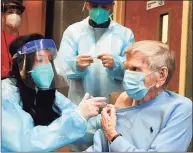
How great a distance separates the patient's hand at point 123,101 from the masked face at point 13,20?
0.68m

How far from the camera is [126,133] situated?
1332 mm

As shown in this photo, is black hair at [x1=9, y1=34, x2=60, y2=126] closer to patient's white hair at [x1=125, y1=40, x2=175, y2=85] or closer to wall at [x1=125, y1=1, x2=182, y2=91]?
patient's white hair at [x1=125, y1=40, x2=175, y2=85]

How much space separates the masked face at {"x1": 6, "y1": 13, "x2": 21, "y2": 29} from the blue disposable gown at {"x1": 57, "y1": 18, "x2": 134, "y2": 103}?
0.26 metres

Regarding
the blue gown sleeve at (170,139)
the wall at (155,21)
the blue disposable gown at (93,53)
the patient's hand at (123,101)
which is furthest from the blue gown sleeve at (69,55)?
the wall at (155,21)

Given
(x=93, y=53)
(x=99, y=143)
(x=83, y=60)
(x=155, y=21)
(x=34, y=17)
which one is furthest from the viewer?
(x=155, y=21)

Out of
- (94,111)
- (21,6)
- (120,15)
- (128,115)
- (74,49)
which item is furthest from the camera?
(120,15)

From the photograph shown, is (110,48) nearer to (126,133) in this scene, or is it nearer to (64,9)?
(126,133)

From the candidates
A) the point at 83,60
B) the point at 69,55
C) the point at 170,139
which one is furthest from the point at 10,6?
the point at 170,139

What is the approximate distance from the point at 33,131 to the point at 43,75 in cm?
21

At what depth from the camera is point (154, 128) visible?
4.29ft

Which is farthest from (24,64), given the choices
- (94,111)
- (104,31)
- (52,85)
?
(104,31)

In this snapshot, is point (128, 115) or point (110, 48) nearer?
point (128, 115)

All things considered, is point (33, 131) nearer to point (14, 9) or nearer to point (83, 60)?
point (83, 60)

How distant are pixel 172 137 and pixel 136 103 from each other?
20 cm
